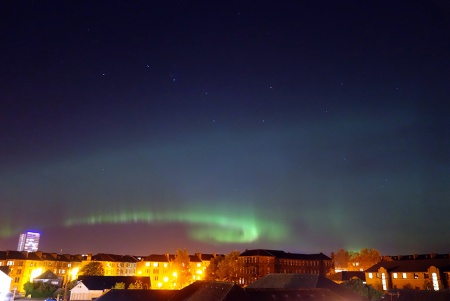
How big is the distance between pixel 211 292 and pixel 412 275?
6889 centimetres

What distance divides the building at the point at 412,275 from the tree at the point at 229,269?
47.3 m

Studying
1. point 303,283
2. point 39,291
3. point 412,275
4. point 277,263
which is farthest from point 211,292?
point 277,263

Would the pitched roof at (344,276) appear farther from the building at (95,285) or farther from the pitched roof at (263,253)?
the building at (95,285)

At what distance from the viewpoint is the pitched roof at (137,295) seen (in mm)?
64287

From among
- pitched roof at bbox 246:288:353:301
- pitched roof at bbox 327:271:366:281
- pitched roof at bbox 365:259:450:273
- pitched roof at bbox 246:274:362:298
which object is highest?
pitched roof at bbox 365:259:450:273

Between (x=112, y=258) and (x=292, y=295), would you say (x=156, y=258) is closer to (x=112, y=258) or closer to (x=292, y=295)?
(x=112, y=258)

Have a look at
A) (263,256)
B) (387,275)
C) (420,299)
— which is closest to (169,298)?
(420,299)

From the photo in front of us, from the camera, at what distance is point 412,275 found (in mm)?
96312

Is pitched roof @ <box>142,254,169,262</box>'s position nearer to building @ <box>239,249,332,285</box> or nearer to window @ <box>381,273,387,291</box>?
building @ <box>239,249,332,285</box>

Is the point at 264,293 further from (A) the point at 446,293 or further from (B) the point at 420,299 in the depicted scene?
(A) the point at 446,293

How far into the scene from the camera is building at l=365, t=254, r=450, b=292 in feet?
300

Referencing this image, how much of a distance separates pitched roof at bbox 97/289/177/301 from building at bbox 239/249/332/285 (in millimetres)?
77091

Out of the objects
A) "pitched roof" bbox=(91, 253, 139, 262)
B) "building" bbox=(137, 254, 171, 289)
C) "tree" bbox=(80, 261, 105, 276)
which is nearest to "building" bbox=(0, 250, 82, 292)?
"pitched roof" bbox=(91, 253, 139, 262)

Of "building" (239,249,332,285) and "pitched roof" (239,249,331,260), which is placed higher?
"pitched roof" (239,249,331,260)
